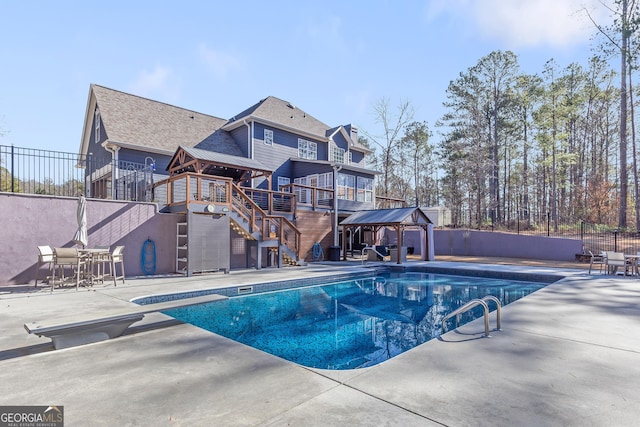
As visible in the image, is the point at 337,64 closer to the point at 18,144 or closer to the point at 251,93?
the point at 251,93

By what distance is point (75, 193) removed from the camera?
11500 mm

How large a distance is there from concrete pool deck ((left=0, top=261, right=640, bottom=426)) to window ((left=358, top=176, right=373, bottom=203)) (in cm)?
1556

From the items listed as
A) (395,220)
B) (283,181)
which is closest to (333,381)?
(395,220)

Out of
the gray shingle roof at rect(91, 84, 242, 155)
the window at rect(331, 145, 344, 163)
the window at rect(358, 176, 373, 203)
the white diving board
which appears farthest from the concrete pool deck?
the window at rect(331, 145, 344, 163)

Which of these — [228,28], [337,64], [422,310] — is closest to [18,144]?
[228,28]

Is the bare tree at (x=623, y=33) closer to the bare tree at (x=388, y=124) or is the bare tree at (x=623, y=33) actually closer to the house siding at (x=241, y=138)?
the bare tree at (x=388, y=124)

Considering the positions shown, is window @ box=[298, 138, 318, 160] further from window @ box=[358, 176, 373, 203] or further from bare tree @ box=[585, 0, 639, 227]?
bare tree @ box=[585, 0, 639, 227]

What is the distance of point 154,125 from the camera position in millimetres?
16125

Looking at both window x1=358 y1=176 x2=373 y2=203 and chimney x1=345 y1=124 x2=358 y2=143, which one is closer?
window x1=358 y1=176 x2=373 y2=203

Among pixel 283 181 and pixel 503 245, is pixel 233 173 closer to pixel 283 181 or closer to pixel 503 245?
pixel 283 181

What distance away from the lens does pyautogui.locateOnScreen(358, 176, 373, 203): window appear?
2030 centimetres

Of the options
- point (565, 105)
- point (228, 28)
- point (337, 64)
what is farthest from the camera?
point (565, 105)

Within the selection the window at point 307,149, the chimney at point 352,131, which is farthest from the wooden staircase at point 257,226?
the chimney at point 352,131

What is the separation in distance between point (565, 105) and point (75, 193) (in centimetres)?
3189
